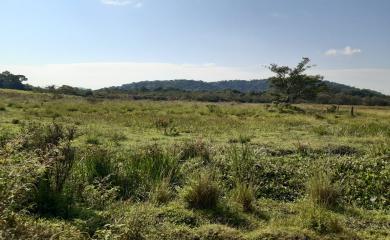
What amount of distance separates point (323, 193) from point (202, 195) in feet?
7.15

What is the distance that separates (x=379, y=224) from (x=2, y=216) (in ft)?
18.3

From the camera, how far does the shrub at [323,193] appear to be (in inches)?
309

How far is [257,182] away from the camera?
9.16 m

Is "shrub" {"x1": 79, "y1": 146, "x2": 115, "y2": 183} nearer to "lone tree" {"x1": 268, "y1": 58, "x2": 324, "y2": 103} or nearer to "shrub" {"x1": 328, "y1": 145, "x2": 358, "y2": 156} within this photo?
"shrub" {"x1": 328, "y1": 145, "x2": 358, "y2": 156}

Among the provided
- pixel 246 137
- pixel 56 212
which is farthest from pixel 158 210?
pixel 246 137

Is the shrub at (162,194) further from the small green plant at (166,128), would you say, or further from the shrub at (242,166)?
the small green plant at (166,128)

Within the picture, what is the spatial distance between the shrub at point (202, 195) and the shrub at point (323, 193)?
177 centimetres

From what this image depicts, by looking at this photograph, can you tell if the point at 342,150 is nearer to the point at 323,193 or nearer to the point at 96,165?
the point at 323,193

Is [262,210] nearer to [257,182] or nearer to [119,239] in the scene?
[257,182]

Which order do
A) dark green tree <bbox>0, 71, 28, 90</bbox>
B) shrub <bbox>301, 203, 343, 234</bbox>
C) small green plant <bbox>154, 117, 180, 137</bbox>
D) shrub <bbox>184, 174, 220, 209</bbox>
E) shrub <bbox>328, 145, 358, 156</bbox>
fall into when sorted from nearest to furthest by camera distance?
1. shrub <bbox>301, 203, 343, 234</bbox>
2. shrub <bbox>184, 174, 220, 209</bbox>
3. shrub <bbox>328, 145, 358, 156</bbox>
4. small green plant <bbox>154, 117, 180, 137</bbox>
5. dark green tree <bbox>0, 71, 28, 90</bbox>

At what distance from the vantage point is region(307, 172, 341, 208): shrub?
7.86m

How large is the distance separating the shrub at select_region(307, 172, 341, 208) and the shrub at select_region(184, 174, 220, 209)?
5.82 feet

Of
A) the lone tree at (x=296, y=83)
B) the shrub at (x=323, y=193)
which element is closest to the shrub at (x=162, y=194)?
the shrub at (x=323, y=193)

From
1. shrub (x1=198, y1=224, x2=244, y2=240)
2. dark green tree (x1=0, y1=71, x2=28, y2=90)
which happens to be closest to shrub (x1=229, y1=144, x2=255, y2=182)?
shrub (x1=198, y1=224, x2=244, y2=240)
